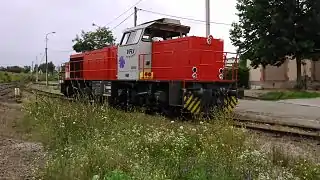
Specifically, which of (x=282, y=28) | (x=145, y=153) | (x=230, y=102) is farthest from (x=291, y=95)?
(x=145, y=153)

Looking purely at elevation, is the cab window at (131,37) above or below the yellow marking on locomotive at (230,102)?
above

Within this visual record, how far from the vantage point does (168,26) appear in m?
16.0

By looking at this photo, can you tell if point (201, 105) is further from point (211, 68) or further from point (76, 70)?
point (76, 70)

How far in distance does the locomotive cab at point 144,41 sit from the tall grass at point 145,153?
561 cm

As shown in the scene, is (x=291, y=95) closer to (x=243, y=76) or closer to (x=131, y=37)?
(x=243, y=76)

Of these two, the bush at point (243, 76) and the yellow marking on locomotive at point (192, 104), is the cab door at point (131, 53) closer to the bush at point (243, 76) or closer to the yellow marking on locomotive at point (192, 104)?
the yellow marking on locomotive at point (192, 104)

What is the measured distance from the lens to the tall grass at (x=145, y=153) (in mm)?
5699

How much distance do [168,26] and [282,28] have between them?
54.5 ft

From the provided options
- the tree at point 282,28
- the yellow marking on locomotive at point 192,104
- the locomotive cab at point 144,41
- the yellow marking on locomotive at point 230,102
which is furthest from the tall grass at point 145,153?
the tree at point 282,28

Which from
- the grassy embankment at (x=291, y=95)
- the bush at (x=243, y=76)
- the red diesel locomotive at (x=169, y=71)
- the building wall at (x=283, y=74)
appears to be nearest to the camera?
the red diesel locomotive at (x=169, y=71)

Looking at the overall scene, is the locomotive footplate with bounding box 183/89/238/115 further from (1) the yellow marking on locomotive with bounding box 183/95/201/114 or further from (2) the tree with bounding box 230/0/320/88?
(2) the tree with bounding box 230/0/320/88

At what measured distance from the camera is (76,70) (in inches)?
910

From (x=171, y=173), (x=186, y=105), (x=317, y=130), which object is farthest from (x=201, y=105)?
(x=171, y=173)

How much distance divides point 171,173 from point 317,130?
26.6ft
